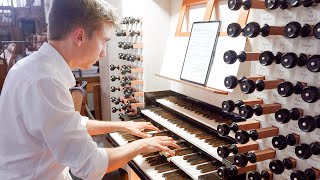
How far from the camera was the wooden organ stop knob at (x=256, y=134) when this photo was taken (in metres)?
1.20

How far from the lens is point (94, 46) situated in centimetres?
126

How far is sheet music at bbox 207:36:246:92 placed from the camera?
69.8 inches

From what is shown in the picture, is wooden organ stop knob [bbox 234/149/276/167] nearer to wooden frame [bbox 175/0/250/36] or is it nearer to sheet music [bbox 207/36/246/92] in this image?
sheet music [bbox 207/36/246/92]

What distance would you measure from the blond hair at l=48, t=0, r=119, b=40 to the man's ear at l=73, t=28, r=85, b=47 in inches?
0.7

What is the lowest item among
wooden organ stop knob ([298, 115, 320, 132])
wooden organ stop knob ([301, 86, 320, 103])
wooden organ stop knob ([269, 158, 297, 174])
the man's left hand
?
the man's left hand

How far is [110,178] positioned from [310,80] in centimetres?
171

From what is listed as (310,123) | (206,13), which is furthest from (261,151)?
(206,13)

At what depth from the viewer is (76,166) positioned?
3.83 ft

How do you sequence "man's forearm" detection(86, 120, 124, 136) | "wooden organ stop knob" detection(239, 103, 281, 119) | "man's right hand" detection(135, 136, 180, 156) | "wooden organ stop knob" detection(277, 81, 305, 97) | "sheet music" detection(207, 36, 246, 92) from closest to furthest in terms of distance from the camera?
1. "wooden organ stop knob" detection(277, 81, 305, 97)
2. "wooden organ stop knob" detection(239, 103, 281, 119)
3. "man's right hand" detection(135, 136, 180, 156)
4. "sheet music" detection(207, 36, 246, 92)
5. "man's forearm" detection(86, 120, 124, 136)

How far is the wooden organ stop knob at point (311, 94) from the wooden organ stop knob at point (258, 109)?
179 mm

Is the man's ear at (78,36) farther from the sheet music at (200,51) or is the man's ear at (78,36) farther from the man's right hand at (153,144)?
the sheet music at (200,51)

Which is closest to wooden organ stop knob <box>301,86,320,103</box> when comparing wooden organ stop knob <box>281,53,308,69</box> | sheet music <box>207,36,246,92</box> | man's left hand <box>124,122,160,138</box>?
wooden organ stop knob <box>281,53,308,69</box>

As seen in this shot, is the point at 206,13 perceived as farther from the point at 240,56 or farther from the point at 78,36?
the point at 78,36

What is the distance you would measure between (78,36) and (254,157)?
94cm
